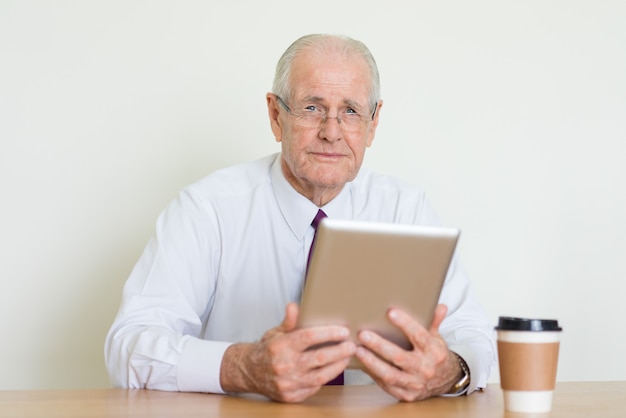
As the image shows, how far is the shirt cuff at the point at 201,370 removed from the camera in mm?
1479

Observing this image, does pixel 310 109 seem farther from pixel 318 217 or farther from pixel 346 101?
pixel 318 217

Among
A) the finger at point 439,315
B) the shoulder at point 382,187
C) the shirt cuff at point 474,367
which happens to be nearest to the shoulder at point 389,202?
the shoulder at point 382,187

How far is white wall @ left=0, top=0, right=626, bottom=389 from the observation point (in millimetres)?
2438

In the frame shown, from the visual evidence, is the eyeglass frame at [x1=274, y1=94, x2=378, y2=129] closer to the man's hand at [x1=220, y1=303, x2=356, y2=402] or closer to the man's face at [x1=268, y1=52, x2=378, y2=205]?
the man's face at [x1=268, y1=52, x2=378, y2=205]

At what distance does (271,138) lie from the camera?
2627 millimetres

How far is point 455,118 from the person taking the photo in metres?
2.74

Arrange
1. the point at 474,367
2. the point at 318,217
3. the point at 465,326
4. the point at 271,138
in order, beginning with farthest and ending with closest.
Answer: the point at 271,138 < the point at 318,217 < the point at 465,326 < the point at 474,367

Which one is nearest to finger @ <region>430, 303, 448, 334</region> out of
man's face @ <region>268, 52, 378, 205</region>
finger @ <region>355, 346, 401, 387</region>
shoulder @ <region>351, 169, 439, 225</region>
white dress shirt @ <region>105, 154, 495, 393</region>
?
finger @ <region>355, 346, 401, 387</region>

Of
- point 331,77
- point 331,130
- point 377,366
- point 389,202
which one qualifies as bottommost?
point 377,366

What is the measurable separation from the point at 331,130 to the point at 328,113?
0.05 metres

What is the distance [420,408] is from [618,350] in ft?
5.76

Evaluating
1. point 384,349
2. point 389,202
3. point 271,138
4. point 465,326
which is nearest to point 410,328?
point 384,349

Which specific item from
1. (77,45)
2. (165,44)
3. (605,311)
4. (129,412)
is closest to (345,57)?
(165,44)

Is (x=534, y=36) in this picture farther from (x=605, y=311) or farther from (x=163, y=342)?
(x=163, y=342)
